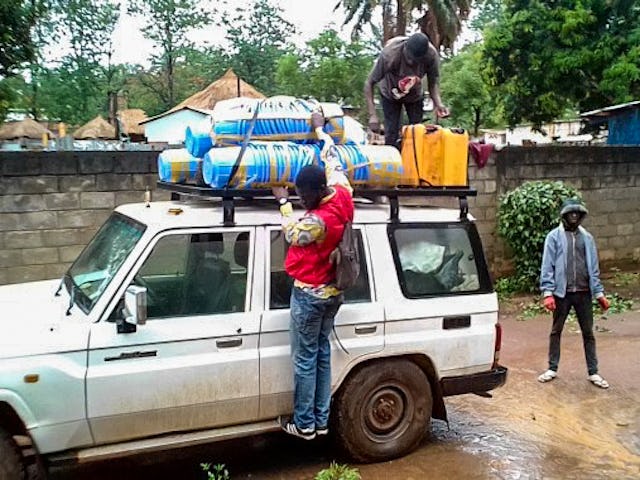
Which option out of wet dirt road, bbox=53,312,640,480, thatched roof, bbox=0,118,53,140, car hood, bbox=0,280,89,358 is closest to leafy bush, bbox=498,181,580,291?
wet dirt road, bbox=53,312,640,480

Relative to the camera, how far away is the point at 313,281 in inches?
164

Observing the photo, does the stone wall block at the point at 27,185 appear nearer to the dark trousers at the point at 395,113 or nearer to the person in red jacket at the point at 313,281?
the dark trousers at the point at 395,113

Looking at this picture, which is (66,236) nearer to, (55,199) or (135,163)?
(55,199)

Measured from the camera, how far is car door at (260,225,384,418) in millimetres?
4266

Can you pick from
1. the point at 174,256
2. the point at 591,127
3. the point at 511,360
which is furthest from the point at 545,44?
the point at 174,256

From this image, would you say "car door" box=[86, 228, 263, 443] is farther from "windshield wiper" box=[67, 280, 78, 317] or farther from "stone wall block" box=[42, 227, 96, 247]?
"stone wall block" box=[42, 227, 96, 247]

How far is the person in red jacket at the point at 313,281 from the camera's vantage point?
4.11 metres

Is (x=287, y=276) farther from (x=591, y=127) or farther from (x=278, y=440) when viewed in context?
(x=591, y=127)

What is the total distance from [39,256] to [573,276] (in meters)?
5.50

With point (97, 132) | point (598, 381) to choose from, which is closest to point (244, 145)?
point (598, 381)

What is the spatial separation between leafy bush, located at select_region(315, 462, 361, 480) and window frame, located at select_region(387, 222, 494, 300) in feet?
3.93

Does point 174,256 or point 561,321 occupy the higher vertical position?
point 174,256

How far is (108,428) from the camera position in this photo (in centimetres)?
384

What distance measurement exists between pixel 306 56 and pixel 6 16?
78.0 ft
